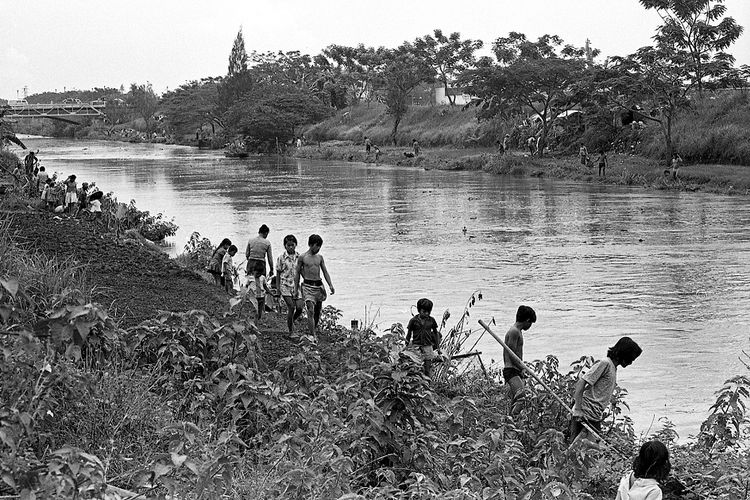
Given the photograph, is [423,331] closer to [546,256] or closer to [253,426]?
[253,426]

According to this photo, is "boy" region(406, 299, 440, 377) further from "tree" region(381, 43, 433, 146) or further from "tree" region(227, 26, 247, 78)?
"tree" region(227, 26, 247, 78)

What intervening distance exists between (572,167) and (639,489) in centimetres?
4072

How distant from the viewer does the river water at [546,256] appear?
1336 centimetres

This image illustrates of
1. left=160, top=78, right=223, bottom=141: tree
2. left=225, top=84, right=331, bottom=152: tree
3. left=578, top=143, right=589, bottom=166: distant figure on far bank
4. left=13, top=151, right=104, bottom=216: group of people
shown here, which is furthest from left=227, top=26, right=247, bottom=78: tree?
left=13, top=151, right=104, bottom=216: group of people

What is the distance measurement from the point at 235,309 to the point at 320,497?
4.39m

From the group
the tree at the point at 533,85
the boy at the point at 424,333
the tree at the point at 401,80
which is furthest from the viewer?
the tree at the point at 401,80

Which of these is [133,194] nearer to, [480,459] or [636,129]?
[636,129]

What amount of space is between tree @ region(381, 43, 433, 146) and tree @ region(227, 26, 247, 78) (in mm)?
28557

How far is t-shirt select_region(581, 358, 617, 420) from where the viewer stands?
304 inches

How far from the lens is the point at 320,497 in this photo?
5367 mm

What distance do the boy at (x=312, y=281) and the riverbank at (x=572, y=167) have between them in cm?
2592

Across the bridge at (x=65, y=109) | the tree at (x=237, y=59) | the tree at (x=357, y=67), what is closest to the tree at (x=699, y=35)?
the tree at (x=357, y=67)

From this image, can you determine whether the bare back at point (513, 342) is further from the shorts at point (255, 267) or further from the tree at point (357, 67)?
the tree at point (357, 67)

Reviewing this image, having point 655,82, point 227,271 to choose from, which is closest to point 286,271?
point 227,271
